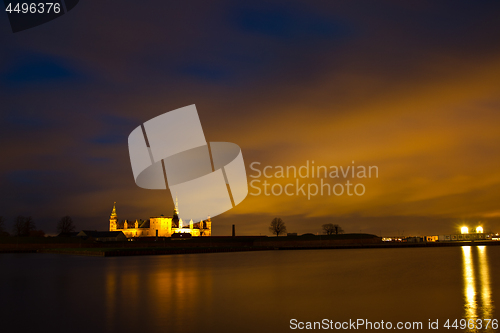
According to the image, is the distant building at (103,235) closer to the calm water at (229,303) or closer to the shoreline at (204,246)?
the shoreline at (204,246)

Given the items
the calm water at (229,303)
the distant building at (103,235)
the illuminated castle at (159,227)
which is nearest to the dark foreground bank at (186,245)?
the distant building at (103,235)

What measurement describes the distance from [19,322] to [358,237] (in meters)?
138

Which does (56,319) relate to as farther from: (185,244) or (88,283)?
(185,244)

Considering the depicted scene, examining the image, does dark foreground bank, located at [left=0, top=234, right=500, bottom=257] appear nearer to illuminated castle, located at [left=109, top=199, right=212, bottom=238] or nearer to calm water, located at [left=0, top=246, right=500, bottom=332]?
illuminated castle, located at [left=109, top=199, right=212, bottom=238]

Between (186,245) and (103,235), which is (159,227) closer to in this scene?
(103,235)

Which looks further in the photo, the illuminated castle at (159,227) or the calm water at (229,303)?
the illuminated castle at (159,227)

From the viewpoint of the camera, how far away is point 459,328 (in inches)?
552

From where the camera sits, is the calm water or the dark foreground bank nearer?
the calm water

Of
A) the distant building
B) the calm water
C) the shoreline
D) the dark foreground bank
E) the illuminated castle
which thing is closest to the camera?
the calm water

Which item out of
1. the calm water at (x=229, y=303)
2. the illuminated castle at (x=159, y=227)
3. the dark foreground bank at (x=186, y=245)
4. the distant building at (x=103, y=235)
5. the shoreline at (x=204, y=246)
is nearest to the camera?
the calm water at (x=229, y=303)

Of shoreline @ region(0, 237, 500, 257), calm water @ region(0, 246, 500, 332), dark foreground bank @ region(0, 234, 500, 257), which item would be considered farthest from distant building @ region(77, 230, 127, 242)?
calm water @ region(0, 246, 500, 332)

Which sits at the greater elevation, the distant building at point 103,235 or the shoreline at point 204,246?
the distant building at point 103,235

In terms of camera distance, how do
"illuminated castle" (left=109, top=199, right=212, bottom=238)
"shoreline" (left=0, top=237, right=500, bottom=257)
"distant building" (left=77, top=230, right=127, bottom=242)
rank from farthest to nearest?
"illuminated castle" (left=109, top=199, right=212, bottom=238), "distant building" (left=77, top=230, right=127, bottom=242), "shoreline" (left=0, top=237, right=500, bottom=257)

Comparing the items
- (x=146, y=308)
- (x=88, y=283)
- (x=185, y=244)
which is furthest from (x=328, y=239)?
(x=146, y=308)
